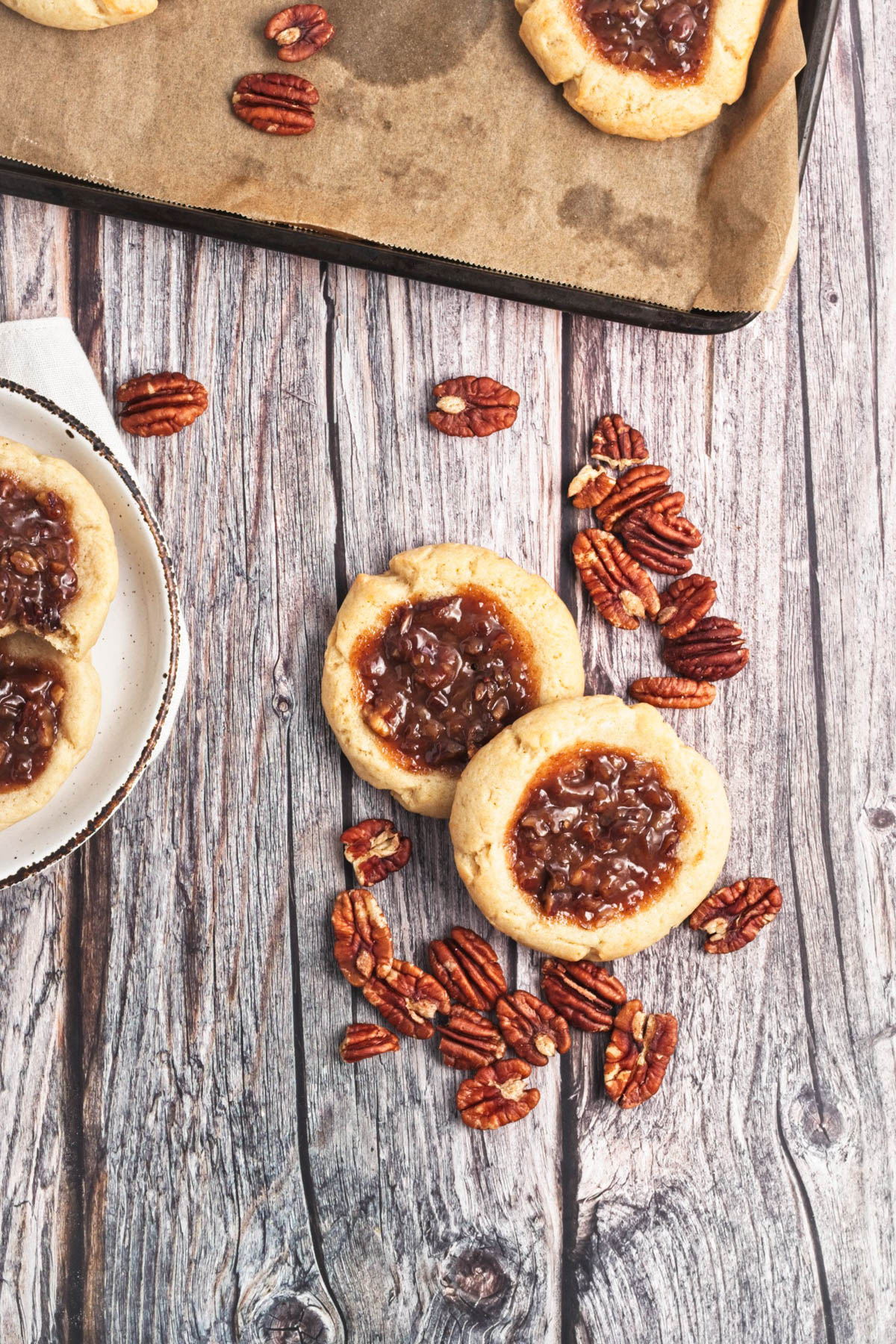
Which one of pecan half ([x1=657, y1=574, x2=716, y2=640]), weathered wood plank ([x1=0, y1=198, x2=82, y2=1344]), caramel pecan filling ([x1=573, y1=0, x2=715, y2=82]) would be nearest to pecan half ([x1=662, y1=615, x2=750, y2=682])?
pecan half ([x1=657, y1=574, x2=716, y2=640])

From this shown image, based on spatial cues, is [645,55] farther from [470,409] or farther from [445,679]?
[445,679]

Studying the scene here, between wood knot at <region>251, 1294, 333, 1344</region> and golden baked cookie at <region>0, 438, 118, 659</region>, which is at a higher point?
golden baked cookie at <region>0, 438, 118, 659</region>

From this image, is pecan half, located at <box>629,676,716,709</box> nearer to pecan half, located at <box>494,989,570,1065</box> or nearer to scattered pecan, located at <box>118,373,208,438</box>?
pecan half, located at <box>494,989,570,1065</box>

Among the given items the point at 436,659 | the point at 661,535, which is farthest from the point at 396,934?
the point at 661,535

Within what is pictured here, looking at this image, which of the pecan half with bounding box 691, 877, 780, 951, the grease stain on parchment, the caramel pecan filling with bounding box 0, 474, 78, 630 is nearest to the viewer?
the caramel pecan filling with bounding box 0, 474, 78, 630

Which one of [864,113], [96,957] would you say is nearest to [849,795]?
[864,113]

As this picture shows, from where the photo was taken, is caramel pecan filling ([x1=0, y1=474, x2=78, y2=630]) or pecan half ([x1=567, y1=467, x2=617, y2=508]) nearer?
caramel pecan filling ([x1=0, y1=474, x2=78, y2=630])

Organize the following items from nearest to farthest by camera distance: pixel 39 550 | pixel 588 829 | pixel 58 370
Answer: pixel 39 550 → pixel 588 829 → pixel 58 370
